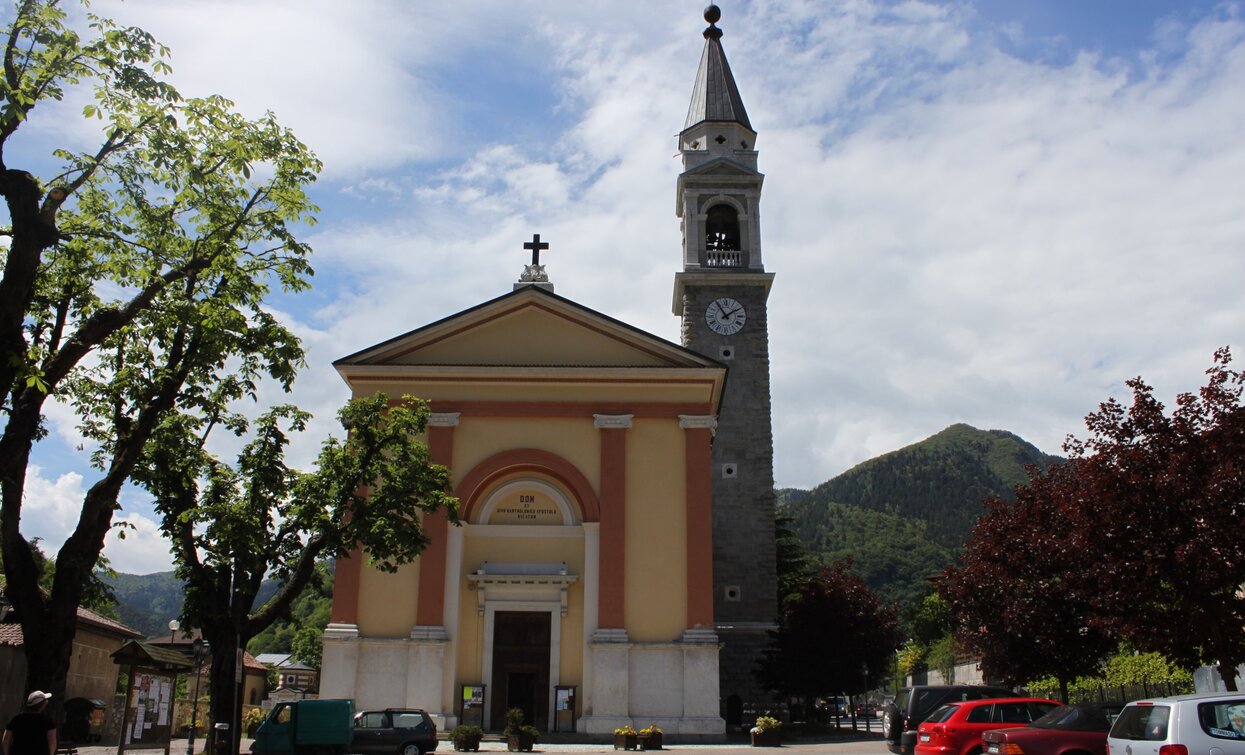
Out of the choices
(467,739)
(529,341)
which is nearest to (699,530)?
(529,341)

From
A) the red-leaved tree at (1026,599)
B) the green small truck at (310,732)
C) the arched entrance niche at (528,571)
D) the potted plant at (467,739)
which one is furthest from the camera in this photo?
the arched entrance niche at (528,571)

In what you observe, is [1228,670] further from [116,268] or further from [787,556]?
[787,556]

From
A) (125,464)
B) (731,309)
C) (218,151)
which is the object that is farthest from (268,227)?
(731,309)

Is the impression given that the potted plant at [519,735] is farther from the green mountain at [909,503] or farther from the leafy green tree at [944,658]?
the green mountain at [909,503]

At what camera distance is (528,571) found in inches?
1073

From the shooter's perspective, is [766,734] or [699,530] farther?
[699,530]

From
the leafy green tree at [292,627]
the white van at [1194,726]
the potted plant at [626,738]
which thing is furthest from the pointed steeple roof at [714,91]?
the leafy green tree at [292,627]

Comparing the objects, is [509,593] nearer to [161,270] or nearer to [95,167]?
→ [161,270]

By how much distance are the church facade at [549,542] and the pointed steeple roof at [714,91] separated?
1801 cm

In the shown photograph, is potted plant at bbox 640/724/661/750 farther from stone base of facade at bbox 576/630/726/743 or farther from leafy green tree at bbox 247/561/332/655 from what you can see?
leafy green tree at bbox 247/561/332/655

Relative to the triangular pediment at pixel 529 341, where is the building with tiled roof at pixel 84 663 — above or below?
below

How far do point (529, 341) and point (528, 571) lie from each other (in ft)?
21.9

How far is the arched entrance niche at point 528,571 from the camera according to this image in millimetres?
26641

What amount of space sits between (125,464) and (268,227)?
3525 millimetres
